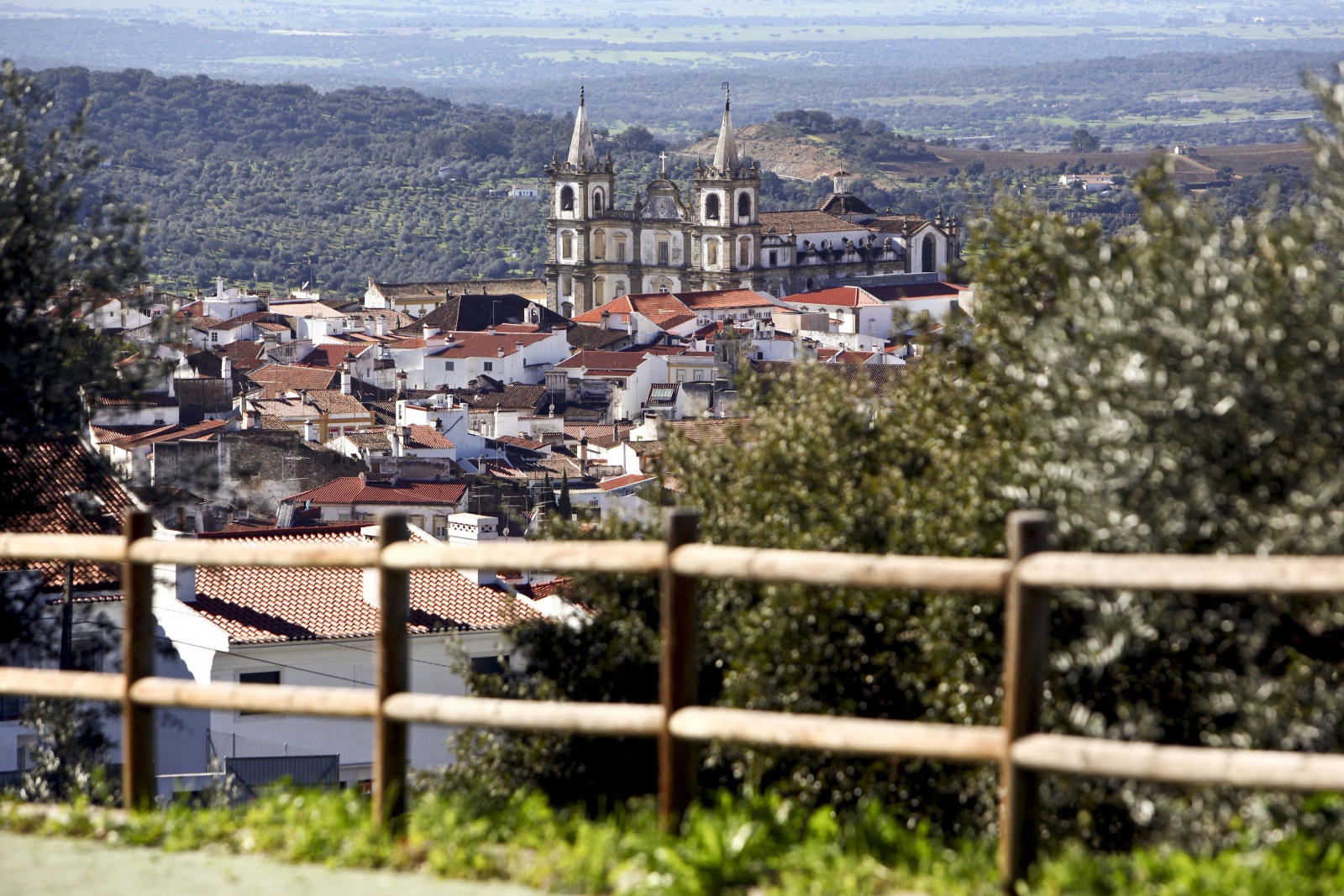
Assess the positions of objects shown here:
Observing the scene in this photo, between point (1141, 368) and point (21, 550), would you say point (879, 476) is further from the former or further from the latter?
point (21, 550)

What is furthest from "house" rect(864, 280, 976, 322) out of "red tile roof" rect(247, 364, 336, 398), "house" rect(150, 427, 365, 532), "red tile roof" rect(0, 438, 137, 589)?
"red tile roof" rect(0, 438, 137, 589)

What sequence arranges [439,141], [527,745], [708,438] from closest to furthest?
[527,745], [708,438], [439,141]

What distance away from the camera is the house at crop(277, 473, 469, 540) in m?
33.5

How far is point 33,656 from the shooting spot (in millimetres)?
9969

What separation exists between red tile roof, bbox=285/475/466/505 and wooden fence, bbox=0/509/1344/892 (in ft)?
97.8

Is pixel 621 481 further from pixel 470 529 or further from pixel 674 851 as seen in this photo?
pixel 674 851

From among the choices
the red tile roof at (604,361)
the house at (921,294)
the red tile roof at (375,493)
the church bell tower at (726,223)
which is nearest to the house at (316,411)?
the red tile roof at (375,493)

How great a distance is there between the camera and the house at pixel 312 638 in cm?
1703

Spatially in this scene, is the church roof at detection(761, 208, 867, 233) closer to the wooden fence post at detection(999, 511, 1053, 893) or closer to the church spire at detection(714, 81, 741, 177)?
the church spire at detection(714, 81, 741, 177)

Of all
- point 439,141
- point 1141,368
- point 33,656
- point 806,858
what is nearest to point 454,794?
point 806,858

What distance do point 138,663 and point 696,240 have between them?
300 feet

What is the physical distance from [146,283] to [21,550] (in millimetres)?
6733

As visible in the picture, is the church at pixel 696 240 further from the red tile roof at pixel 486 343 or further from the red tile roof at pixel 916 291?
the red tile roof at pixel 486 343

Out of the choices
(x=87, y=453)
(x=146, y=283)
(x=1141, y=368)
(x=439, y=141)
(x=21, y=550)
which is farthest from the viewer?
(x=439, y=141)
